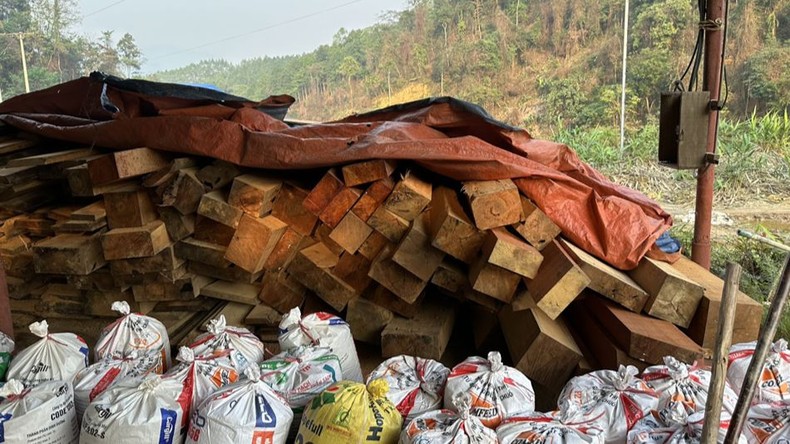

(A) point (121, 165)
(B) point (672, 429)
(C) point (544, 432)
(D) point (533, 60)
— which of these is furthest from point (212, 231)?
(D) point (533, 60)

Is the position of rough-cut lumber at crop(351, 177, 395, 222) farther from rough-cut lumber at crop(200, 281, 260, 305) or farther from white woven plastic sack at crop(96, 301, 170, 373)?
white woven plastic sack at crop(96, 301, 170, 373)

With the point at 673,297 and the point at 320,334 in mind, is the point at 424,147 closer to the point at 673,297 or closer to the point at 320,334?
the point at 320,334

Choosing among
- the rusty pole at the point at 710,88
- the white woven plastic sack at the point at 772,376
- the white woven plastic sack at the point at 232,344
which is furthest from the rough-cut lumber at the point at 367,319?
the rusty pole at the point at 710,88

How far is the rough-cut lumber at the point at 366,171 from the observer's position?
2.56m

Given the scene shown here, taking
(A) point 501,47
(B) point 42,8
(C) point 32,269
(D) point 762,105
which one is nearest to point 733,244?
(C) point 32,269

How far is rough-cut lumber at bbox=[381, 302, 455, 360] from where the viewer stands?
2572 mm

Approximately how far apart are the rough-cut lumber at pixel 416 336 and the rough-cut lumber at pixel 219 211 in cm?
89

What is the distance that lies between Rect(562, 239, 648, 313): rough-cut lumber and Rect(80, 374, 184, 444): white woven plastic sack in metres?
1.68

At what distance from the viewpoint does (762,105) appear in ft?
43.4

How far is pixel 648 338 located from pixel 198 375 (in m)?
1.68

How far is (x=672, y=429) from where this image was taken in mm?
1529

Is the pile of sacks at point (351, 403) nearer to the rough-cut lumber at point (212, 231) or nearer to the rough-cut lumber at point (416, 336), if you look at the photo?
the rough-cut lumber at point (416, 336)

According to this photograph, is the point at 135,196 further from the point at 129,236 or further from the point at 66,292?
the point at 66,292

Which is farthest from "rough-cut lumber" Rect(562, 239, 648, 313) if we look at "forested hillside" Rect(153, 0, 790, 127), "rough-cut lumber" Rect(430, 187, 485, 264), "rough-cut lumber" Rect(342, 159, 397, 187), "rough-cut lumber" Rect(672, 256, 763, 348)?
"forested hillside" Rect(153, 0, 790, 127)
